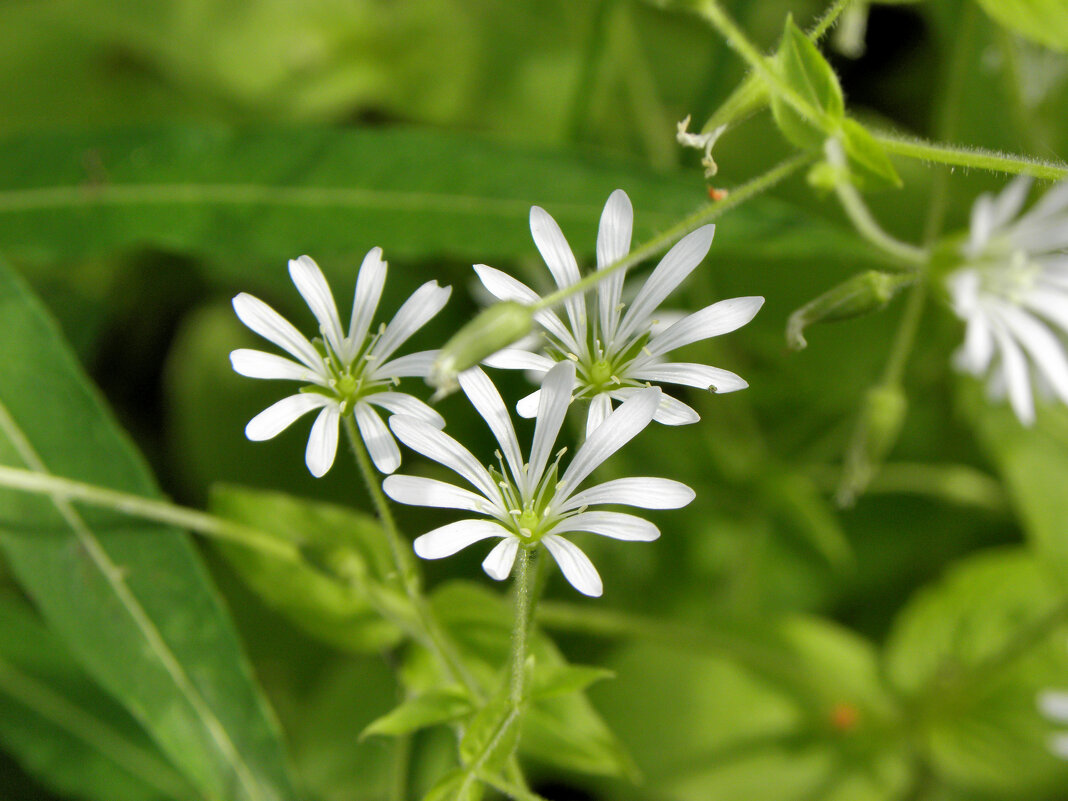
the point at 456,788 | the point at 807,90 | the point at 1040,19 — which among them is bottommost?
the point at 456,788

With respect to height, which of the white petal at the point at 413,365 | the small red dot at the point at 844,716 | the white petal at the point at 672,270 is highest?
the small red dot at the point at 844,716

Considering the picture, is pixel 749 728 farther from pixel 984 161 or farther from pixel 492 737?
pixel 984 161

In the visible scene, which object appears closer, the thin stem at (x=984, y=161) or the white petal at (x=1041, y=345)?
the thin stem at (x=984, y=161)

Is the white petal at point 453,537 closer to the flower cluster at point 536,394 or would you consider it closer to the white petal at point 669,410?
the flower cluster at point 536,394

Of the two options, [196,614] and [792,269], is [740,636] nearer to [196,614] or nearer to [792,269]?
[792,269]

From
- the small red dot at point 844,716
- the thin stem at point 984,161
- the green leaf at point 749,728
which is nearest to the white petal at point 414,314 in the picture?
the thin stem at point 984,161

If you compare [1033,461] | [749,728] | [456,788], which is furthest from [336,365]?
[1033,461]
